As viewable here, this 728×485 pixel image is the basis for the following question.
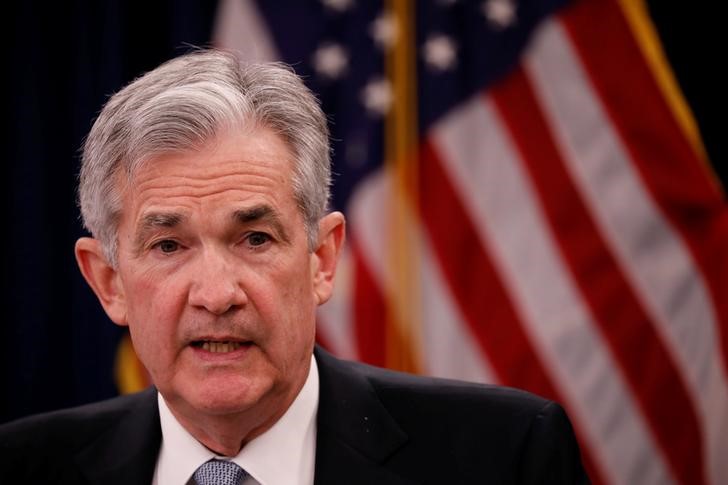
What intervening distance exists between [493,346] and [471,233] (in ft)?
1.35

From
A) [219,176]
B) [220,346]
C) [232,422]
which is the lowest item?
[232,422]

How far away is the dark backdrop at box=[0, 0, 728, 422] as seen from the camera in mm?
4051

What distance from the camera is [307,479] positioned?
1908mm

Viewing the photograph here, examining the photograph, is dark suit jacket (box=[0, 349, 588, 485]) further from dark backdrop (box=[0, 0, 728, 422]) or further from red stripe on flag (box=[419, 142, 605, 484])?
dark backdrop (box=[0, 0, 728, 422])

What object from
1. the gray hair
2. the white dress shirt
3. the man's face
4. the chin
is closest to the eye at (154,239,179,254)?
the man's face

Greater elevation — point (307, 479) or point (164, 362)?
point (164, 362)

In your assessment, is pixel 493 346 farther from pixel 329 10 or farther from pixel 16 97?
pixel 16 97

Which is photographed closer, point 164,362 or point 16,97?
point 164,362

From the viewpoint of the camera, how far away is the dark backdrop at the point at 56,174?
405 cm

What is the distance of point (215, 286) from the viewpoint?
67.3 inches

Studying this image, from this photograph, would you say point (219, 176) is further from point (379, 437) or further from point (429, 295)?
point (429, 295)

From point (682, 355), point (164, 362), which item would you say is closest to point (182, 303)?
point (164, 362)

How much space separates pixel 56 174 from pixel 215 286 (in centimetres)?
256

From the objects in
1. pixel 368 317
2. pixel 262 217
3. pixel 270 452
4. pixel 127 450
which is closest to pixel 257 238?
pixel 262 217
